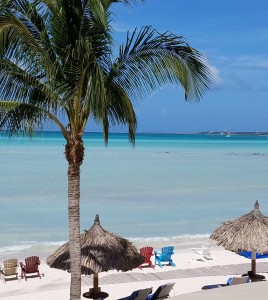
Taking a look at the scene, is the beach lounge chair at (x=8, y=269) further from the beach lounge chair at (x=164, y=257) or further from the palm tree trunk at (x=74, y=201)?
the palm tree trunk at (x=74, y=201)

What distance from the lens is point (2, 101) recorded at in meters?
7.05

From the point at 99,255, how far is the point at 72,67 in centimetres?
389

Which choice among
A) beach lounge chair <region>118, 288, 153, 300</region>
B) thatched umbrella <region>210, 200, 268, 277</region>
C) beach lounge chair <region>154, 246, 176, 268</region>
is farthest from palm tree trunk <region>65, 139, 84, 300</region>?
beach lounge chair <region>154, 246, 176, 268</region>

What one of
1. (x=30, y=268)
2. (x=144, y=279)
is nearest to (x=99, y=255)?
(x=144, y=279)

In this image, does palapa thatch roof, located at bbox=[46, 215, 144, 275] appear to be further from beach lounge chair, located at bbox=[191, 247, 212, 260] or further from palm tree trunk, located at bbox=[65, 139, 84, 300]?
beach lounge chair, located at bbox=[191, 247, 212, 260]

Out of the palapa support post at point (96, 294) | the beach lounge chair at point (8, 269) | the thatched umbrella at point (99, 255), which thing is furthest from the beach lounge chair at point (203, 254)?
the beach lounge chair at point (8, 269)

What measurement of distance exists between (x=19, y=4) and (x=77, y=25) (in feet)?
2.79

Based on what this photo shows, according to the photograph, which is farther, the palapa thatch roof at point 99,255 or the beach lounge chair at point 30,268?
the beach lounge chair at point 30,268

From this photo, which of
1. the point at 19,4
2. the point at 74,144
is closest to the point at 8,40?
the point at 19,4

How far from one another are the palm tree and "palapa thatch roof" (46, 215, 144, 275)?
2.25m

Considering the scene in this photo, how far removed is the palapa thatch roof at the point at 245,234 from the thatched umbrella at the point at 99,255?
2506 millimetres

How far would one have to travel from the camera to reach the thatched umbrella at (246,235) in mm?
11055

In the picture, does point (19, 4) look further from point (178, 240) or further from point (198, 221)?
point (198, 221)

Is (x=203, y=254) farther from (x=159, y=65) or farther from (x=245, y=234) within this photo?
(x=159, y=65)
